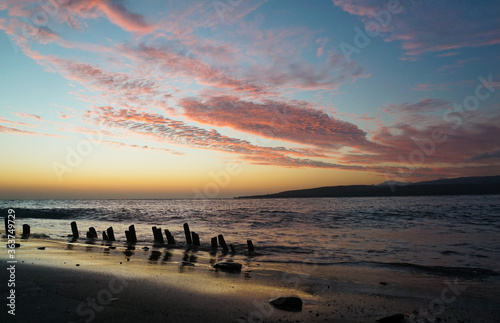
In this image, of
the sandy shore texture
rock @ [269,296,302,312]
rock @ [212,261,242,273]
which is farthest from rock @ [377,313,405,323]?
rock @ [212,261,242,273]

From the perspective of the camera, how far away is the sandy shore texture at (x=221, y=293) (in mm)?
5621

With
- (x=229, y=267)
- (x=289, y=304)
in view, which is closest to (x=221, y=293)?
(x=289, y=304)

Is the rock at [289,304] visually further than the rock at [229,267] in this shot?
No

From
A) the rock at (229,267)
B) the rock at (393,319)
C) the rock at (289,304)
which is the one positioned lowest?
the rock at (229,267)

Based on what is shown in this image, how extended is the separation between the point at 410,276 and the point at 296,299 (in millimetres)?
7172

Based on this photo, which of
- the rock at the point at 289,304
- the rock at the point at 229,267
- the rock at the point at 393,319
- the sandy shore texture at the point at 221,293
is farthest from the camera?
the rock at the point at 229,267

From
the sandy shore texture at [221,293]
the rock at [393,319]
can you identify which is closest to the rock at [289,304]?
the sandy shore texture at [221,293]

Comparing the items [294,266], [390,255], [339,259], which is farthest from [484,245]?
[294,266]

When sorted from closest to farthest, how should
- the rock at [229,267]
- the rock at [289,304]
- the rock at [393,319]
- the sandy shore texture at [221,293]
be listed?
the sandy shore texture at [221,293], the rock at [393,319], the rock at [289,304], the rock at [229,267]

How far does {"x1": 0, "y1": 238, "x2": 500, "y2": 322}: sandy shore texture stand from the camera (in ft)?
18.4

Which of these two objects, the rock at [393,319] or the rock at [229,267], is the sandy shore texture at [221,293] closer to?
the rock at [393,319]

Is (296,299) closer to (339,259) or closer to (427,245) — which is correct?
(339,259)

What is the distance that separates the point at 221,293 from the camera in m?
7.37

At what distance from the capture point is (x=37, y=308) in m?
5.38
